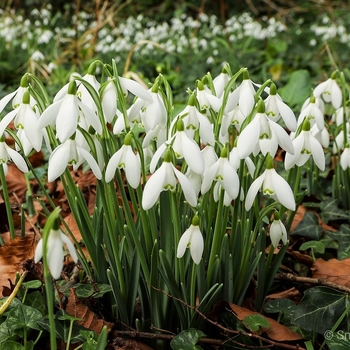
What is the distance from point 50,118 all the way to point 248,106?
1.37 feet

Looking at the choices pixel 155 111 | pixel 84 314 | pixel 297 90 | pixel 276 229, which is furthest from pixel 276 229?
pixel 297 90

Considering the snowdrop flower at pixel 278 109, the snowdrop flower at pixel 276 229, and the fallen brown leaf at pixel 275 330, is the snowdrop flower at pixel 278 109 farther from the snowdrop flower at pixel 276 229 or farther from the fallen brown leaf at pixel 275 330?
the fallen brown leaf at pixel 275 330

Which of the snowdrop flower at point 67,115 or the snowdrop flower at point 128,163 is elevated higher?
the snowdrop flower at point 67,115

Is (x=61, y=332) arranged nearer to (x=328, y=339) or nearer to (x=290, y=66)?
(x=328, y=339)

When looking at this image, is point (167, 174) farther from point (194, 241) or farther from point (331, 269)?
point (331, 269)

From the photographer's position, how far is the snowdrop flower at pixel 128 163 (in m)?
1.03

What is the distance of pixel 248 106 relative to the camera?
44.2 inches

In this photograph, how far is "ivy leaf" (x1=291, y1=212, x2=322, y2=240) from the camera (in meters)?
1.72

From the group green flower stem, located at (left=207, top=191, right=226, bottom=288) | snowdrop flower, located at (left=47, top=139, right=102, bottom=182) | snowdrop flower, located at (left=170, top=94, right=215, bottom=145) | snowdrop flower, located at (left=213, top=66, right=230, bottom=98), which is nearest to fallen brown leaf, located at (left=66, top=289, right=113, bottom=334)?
green flower stem, located at (left=207, top=191, right=226, bottom=288)

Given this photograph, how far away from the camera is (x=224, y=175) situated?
102cm

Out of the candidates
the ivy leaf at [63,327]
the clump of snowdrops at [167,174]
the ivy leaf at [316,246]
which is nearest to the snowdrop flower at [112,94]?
the clump of snowdrops at [167,174]

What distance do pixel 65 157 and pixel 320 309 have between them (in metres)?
0.72

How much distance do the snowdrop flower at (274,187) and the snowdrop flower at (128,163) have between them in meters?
0.25

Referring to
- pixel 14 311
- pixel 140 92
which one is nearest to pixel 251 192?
pixel 140 92
